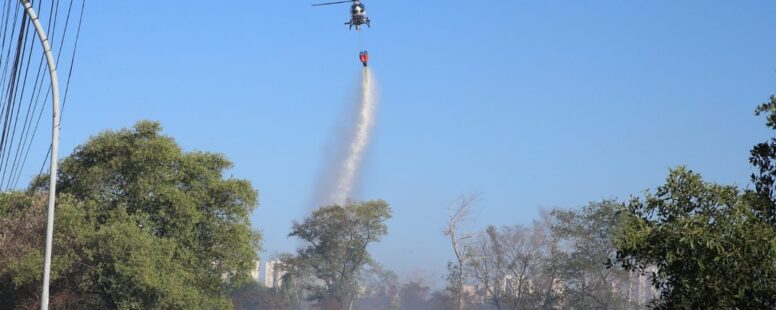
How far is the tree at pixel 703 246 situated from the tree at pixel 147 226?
34.9 meters

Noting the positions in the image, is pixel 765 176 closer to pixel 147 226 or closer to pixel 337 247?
pixel 147 226

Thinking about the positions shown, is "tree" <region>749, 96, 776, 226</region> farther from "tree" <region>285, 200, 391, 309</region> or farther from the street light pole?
"tree" <region>285, 200, 391, 309</region>

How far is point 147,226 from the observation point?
170 ft

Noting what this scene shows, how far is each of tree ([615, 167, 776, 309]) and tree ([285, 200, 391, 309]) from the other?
83436 mm

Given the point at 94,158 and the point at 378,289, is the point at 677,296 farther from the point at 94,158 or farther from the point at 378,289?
the point at 378,289

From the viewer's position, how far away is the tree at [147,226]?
158ft

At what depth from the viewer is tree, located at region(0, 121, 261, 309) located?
4825 centimetres

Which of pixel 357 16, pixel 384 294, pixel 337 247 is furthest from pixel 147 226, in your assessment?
pixel 384 294

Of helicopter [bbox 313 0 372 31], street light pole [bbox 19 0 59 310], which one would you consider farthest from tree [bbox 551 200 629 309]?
street light pole [bbox 19 0 59 310]

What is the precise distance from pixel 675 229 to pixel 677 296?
1.02m

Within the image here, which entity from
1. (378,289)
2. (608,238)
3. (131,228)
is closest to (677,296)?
(131,228)

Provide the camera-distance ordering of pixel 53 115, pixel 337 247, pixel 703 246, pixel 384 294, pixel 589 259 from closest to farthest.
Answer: pixel 703 246 < pixel 53 115 < pixel 589 259 < pixel 337 247 < pixel 384 294

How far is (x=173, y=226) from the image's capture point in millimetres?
52469

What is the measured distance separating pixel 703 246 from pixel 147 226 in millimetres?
40092
